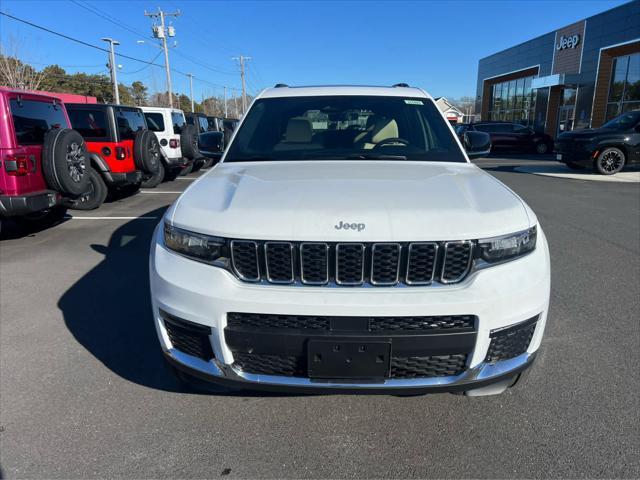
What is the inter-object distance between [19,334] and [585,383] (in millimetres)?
4061

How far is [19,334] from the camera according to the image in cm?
342

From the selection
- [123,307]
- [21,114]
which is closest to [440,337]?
[123,307]

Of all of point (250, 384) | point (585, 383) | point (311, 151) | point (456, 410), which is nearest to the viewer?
point (250, 384)

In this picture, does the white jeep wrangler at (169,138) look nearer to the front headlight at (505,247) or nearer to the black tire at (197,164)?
the black tire at (197,164)

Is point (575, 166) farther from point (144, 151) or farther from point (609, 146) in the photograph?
point (144, 151)

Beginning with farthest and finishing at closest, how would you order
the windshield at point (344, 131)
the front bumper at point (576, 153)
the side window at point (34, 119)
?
the front bumper at point (576, 153) → the side window at point (34, 119) → the windshield at point (344, 131)

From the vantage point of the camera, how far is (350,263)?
196cm

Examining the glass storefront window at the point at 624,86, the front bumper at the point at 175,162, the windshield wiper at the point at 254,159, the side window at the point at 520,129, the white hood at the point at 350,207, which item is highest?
the glass storefront window at the point at 624,86

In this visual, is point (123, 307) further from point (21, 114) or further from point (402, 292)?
point (21, 114)

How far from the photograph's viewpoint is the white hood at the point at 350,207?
1.93 meters

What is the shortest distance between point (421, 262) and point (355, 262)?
0.97ft

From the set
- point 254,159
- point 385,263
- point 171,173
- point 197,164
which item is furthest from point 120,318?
point 197,164

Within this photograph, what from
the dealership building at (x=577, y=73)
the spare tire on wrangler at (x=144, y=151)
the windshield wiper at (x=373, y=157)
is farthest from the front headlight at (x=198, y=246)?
the dealership building at (x=577, y=73)

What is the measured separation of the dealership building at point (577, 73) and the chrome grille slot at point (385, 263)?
81.3 ft
